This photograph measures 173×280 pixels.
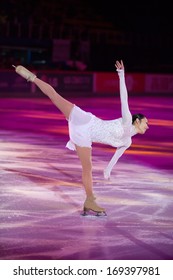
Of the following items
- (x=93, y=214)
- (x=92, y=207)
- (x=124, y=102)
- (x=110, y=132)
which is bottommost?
(x=93, y=214)

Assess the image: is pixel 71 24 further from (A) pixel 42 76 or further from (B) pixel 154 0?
(A) pixel 42 76

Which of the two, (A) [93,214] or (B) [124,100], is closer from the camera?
(B) [124,100]

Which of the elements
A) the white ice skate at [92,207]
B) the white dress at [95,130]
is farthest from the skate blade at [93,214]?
the white dress at [95,130]

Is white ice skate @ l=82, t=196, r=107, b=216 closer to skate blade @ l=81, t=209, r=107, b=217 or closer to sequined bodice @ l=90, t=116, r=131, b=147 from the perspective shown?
skate blade @ l=81, t=209, r=107, b=217

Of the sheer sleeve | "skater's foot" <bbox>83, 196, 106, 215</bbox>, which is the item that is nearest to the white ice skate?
"skater's foot" <bbox>83, 196, 106, 215</bbox>

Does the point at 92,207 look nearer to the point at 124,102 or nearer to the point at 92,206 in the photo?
the point at 92,206

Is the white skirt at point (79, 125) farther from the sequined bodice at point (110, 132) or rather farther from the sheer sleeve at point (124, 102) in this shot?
the sheer sleeve at point (124, 102)

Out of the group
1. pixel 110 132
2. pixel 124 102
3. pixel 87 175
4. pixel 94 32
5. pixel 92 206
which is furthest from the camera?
pixel 94 32

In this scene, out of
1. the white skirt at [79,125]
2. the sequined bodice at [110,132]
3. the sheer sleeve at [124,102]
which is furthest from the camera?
the white skirt at [79,125]

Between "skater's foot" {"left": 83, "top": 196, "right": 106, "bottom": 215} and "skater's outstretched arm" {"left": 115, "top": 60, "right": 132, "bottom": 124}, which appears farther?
"skater's foot" {"left": 83, "top": 196, "right": 106, "bottom": 215}

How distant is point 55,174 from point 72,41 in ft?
98.8

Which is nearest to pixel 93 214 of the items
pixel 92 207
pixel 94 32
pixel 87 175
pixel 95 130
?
pixel 92 207

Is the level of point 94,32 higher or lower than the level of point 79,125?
lower

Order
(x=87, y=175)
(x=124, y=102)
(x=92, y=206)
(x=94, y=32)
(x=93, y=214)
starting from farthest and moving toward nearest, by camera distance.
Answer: (x=94, y=32) → (x=93, y=214) → (x=92, y=206) → (x=87, y=175) → (x=124, y=102)
